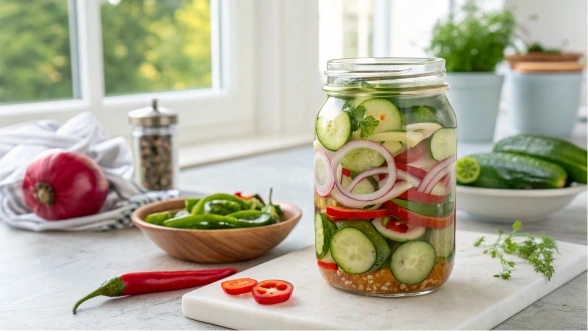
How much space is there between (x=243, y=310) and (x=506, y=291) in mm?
283

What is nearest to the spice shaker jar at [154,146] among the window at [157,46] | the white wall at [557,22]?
the window at [157,46]

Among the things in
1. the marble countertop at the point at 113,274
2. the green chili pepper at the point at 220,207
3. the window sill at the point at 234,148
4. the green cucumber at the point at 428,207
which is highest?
the green cucumber at the point at 428,207

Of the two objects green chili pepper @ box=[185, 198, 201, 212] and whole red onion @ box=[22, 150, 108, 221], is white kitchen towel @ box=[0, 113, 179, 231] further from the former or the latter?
green chili pepper @ box=[185, 198, 201, 212]

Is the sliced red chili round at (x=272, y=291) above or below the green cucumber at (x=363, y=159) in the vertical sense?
below

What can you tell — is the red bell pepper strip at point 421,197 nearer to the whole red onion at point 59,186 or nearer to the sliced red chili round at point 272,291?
the sliced red chili round at point 272,291

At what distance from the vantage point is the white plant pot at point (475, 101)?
7.25 feet

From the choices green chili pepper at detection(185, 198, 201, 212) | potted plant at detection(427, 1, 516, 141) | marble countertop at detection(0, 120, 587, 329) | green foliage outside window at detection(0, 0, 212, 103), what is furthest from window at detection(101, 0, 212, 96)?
green chili pepper at detection(185, 198, 201, 212)

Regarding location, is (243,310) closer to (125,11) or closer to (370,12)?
(125,11)

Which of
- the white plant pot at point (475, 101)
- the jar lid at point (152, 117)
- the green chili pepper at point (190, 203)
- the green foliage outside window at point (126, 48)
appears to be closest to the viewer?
the green chili pepper at point (190, 203)

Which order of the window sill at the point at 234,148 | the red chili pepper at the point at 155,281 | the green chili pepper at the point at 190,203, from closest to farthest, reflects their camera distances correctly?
the red chili pepper at the point at 155,281 < the green chili pepper at the point at 190,203 < the window sill at the point at 234,148

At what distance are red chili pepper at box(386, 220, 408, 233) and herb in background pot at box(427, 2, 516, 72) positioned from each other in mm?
1464

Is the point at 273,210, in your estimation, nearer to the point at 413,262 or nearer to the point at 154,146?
the point at 413,262

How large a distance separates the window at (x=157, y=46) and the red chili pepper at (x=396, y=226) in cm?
142

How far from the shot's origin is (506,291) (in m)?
0.88
